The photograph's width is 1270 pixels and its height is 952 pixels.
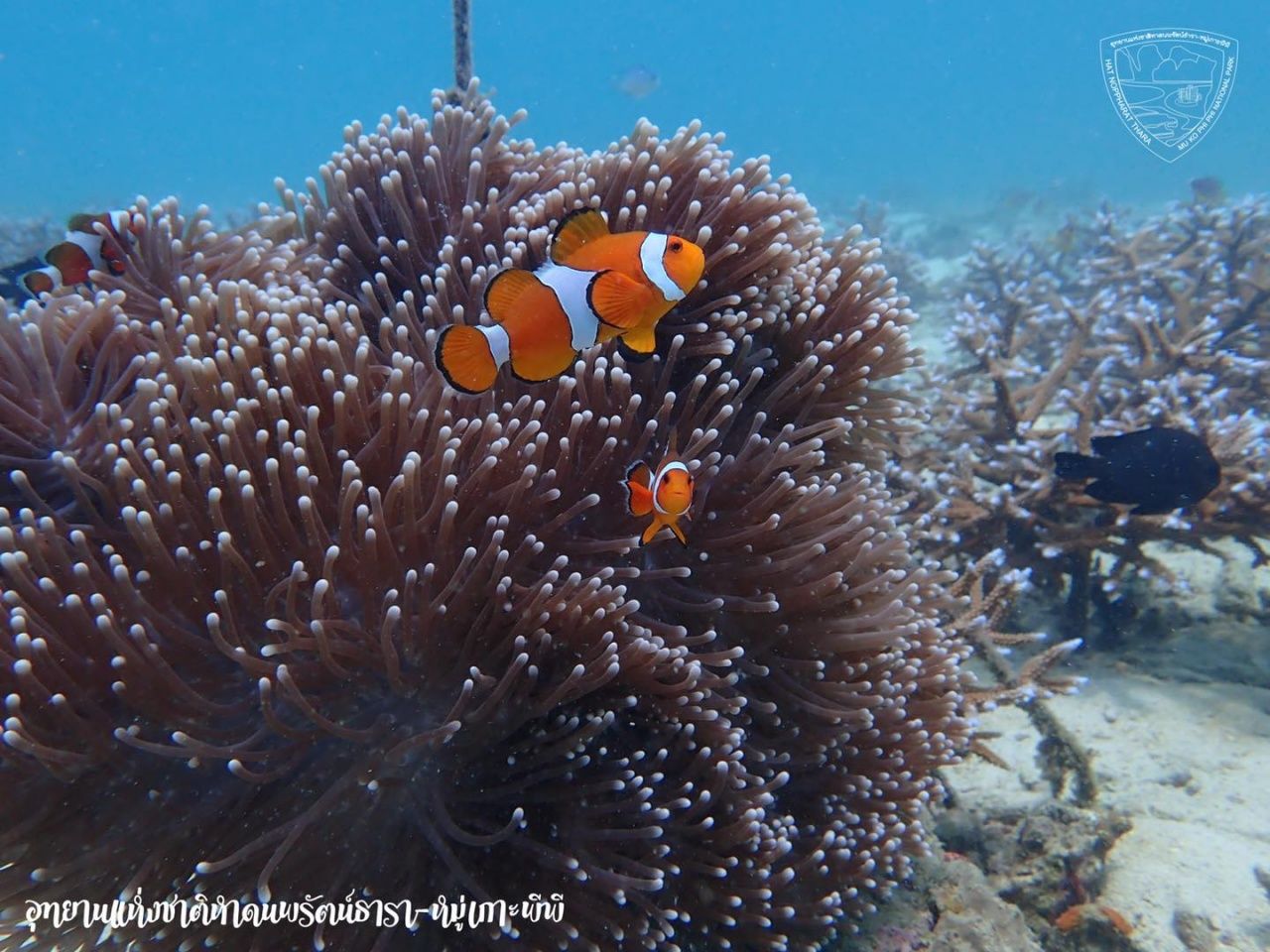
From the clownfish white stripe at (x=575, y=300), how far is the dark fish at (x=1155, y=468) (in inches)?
157

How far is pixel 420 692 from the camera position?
Answer: 2475 mm

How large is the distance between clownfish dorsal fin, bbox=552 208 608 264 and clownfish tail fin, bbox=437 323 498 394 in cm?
51

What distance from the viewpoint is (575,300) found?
2125 millimetres

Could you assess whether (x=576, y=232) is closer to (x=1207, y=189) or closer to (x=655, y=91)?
(x=1207, y=189)

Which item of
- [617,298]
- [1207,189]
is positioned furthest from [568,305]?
[1207,189]

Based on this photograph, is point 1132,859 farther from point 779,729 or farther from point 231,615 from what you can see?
point 231,615

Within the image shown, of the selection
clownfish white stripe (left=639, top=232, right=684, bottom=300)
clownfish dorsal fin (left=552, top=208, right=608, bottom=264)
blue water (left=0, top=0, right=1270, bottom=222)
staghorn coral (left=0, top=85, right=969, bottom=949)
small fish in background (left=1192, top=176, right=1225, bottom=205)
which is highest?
blue water (left=0, top=0, right=1270, bottom=222)

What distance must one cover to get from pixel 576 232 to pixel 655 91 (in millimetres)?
68744

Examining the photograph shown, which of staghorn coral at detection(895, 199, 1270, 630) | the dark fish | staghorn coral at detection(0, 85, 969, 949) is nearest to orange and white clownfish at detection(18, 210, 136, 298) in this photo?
staghorn coral at detection(0, 85, 969, 949)

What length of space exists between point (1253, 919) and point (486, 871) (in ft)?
11.6

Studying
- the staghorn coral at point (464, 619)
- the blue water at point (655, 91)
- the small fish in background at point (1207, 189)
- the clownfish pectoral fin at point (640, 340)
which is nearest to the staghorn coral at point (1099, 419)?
the staghorn coral at point (464, 619)

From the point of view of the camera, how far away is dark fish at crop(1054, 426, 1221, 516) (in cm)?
469

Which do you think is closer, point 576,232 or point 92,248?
point 576,232

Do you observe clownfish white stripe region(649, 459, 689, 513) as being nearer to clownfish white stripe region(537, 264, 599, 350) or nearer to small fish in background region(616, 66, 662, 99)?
clownfish white stripe region(537, 264, 599, 350)
